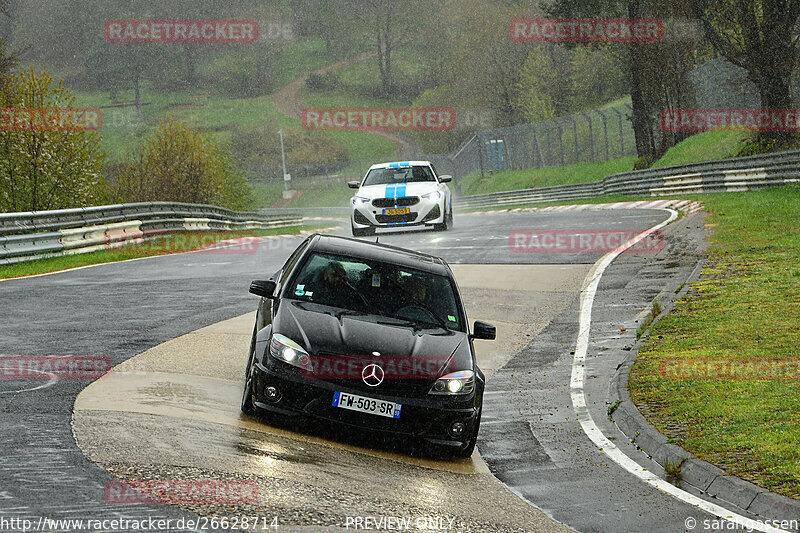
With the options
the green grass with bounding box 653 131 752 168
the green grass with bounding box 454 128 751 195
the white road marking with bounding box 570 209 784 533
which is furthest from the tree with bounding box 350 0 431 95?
the white road marking with bounding box 570 209 784 533

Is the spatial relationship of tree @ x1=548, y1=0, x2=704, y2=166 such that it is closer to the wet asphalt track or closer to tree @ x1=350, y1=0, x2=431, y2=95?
the wet asphalt track

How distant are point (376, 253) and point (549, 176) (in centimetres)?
5200

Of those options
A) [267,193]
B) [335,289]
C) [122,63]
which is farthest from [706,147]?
[122,63]

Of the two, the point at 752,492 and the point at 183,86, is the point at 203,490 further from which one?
the point at 183,86

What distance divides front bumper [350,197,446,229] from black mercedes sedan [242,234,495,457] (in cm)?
1540

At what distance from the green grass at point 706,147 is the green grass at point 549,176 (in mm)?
5327

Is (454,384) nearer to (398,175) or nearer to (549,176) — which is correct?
(398,175)

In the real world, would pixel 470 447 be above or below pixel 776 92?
below

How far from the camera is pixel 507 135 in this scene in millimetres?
67750

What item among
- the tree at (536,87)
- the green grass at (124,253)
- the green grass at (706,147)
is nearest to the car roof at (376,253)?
the green grass at (124,253)

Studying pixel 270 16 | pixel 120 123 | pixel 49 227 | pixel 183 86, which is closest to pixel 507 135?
pixel 49 227

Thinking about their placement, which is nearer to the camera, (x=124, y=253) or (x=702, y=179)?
(x=124, y=253)

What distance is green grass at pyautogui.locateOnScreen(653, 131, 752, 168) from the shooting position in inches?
1694

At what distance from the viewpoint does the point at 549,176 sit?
60438mm
